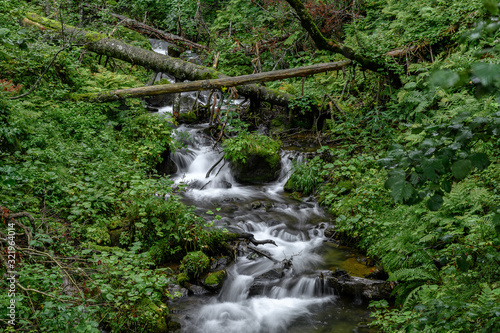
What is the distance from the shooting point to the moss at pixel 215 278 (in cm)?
587

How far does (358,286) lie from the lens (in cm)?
559

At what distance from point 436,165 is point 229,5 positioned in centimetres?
1963

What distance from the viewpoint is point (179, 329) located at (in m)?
4.98

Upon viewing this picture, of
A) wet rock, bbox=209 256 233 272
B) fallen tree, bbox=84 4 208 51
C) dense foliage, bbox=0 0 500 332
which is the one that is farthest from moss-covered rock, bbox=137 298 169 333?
fallen tree, bbox=84 4 208 51

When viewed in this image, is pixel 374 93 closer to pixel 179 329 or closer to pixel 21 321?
pixel 179 329

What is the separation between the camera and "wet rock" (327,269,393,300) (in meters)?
5.40

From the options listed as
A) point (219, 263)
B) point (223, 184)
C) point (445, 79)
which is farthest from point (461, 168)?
point (223, 184)

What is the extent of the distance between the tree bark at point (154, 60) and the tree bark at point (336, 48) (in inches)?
117

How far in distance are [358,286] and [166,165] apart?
681cm

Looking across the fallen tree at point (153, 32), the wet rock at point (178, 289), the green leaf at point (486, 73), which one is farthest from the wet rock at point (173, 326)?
the fallen tree at point (153, 32)

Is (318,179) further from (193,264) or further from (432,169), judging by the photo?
(432,169)

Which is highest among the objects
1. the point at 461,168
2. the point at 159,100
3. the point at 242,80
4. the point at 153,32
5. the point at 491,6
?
the point at 153,32

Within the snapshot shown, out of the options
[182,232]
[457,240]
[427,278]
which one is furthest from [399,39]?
[182,232]

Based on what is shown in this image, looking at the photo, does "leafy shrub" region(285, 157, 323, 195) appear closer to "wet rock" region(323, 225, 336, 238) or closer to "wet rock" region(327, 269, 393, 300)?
"wet rock" region(323, 225, 336, 238)
